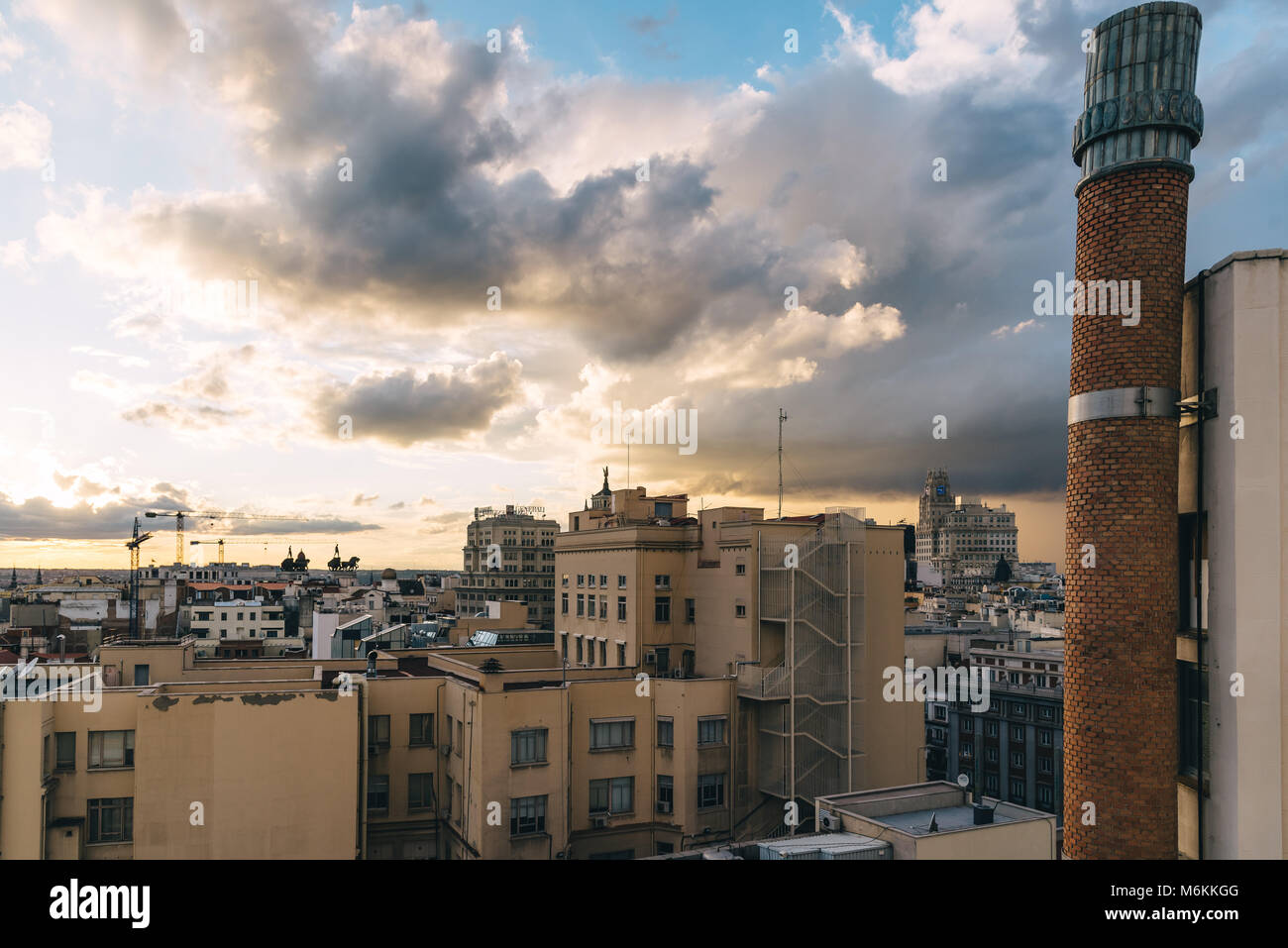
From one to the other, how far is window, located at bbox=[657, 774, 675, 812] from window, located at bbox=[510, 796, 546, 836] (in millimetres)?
6567

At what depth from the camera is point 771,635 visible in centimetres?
4484

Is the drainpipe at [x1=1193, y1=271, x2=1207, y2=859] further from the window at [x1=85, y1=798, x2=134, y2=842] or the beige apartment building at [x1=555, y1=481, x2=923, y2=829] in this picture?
the window at [x1=85, y1=798, x2=134, y2=842]

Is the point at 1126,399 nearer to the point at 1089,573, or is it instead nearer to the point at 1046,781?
the point at 1089,573

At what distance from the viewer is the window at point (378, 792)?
39.1 m

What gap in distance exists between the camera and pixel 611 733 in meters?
40.2

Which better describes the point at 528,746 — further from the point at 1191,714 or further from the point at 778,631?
the point at 1191,714

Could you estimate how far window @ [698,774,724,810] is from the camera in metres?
41.1

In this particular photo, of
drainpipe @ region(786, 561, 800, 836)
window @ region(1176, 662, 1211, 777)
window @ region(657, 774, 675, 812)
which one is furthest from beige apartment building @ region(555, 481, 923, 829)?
window @ region(1176, 662, 1211, 777)

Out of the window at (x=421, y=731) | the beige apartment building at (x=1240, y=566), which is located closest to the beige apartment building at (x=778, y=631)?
the window at (x=421, y=731)

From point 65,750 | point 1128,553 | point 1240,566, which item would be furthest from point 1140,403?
point 65,750

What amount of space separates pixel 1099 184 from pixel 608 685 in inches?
1178

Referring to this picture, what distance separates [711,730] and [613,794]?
580 cm
